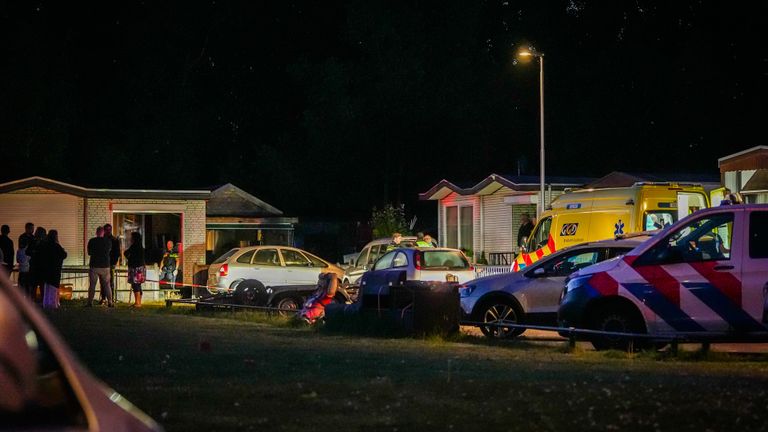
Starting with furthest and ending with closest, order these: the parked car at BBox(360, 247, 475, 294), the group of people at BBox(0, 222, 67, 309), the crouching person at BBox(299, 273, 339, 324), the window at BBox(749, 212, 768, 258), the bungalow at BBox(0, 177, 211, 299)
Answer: the bungalow at BBox(0, 177, 211, 299) < the group of people at BBox(0, 222, 67, 309) < the parked car at BBox(360, 247, 475, 294) < the crouching person at BBox(299, 273, 339, 324) < the window at BBox(749, 212, 768, 258)

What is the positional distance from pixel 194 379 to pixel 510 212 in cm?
2984

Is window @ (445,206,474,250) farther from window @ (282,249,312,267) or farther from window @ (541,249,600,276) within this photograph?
window @ (541,249,600,276)

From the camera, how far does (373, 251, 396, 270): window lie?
82.4 ft

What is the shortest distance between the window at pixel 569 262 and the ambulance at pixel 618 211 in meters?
4.90

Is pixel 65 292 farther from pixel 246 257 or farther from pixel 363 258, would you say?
pixel 363 258

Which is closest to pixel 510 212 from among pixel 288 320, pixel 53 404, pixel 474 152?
pixel 288 320

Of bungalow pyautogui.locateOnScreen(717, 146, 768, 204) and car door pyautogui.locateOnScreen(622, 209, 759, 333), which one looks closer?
car door pyautogui.locateOnScreen(622, 209, 759, 333)

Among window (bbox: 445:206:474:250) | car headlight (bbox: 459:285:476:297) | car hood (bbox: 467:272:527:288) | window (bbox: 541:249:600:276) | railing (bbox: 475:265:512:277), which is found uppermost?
window (bbox: 445:206:474:250)

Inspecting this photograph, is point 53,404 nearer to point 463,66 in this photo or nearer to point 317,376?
point 317,376

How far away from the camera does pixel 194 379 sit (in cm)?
1085

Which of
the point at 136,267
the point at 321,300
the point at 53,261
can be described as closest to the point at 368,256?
the point at 136,267

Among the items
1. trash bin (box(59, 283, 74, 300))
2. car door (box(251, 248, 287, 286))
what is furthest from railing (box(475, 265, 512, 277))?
trash bin (box(59, 283, 74, 300))

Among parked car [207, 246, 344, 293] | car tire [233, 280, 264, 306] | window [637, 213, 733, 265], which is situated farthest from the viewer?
parked car [207, 246, 344, 293]

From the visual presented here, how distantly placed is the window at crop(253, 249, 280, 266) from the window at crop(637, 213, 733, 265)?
16869 millimetres
